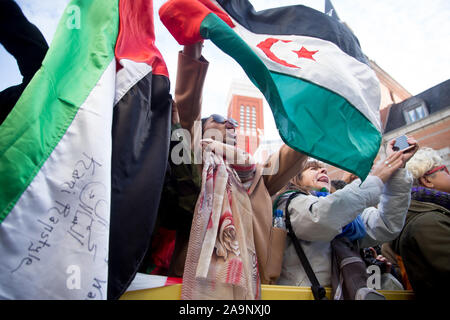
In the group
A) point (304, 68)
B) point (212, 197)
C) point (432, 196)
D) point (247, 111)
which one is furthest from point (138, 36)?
point (247, 111)

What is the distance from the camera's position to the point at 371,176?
1.58 m

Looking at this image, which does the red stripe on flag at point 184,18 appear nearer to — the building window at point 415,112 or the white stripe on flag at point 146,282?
the white stripe on flag at point 146,282

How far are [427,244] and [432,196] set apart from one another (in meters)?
0.41

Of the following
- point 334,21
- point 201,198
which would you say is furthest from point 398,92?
point 201,198

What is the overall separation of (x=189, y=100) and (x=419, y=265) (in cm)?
180

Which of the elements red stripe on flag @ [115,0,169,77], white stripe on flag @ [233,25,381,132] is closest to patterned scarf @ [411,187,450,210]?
white stripe on flag @ [233,25,381,132]

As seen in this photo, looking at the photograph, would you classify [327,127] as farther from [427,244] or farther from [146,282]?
[146,282]

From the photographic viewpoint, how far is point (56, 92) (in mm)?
855

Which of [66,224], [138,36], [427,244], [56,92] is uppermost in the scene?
[138,36]

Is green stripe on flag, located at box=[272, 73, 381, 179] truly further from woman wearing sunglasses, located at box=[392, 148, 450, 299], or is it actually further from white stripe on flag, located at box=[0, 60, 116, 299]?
white stripe on flag, located at box=[0, 60, 116, 299]

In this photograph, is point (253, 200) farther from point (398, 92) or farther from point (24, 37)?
point (398, 92)
